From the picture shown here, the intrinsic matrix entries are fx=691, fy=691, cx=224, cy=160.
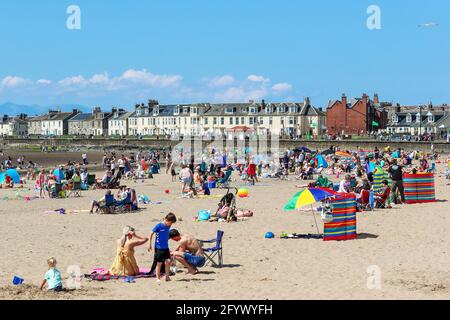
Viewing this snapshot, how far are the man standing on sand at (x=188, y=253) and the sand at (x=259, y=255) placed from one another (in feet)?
0.67

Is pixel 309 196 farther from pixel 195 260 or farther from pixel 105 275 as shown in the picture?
pixel 105 275


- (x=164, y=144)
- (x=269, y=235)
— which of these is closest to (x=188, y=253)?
(x=269, y=235)

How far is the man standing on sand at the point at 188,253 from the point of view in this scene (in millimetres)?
11914

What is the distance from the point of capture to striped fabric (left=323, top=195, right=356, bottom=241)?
15.1 meters

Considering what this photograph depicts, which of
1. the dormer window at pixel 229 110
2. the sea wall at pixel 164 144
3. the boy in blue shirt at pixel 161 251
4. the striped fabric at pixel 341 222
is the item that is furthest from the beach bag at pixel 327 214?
the dormer window at pixel 229 110

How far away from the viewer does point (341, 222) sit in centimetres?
1515

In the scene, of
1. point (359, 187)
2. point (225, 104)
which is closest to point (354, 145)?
point (225, 104)

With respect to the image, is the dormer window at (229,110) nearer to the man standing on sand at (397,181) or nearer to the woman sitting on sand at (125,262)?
the man standing on sand at (397,181)

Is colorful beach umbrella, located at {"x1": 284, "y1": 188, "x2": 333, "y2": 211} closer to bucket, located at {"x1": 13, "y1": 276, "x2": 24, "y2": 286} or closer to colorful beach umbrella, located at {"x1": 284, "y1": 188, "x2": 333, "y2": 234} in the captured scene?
colorful beach umbrella, located at {"x1": 284, "y1": 188, "x2": 333, "y2": 234}

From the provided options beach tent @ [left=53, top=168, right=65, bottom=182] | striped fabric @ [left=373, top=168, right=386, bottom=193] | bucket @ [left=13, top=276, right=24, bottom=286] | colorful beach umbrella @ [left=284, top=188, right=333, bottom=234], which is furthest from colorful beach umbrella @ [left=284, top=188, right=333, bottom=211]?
beach tent @ [left=53, top=168, right=65, bottom=182]

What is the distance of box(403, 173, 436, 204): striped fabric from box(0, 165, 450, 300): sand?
0.72 m

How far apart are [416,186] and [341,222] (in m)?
7.42

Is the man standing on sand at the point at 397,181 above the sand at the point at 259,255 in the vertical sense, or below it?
above
